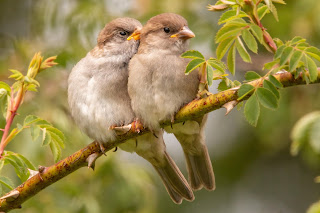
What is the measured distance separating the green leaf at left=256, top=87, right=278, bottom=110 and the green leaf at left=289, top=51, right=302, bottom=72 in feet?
0.50

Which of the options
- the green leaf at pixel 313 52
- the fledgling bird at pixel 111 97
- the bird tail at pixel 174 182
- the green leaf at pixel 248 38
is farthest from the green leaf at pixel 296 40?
the bird tail at pixel 174 182

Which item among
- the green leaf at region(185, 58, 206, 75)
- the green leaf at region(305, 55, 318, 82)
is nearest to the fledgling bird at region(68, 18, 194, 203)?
the green leaf at region(185, 58, 206, 75)

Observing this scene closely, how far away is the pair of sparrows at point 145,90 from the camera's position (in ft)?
13.2

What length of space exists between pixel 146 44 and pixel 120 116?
54cm

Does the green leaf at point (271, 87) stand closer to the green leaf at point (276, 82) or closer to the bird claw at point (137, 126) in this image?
the green leaf at point (276, 82)

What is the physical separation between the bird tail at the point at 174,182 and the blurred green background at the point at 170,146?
77 centimetres

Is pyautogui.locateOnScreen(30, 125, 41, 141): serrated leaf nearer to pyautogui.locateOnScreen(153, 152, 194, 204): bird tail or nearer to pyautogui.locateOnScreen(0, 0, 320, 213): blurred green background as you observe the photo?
pyautogui.locateOnScreen(153, 152, 194, 204): bird tail

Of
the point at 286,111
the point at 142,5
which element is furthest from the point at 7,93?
the point at 286,111

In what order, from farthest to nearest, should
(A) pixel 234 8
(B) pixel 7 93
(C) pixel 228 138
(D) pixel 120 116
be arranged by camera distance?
(C) pixel 228 138
(D) pixel 120 116
(B) pixel 7 93
(A) pixel 234 8

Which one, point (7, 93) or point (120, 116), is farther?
point (120, 116)

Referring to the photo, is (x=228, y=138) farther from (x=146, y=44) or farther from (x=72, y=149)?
(x=146, y=44)

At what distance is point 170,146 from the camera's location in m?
8.68

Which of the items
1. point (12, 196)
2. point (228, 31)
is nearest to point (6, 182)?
point (12, 196)

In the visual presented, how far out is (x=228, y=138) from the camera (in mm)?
8750
